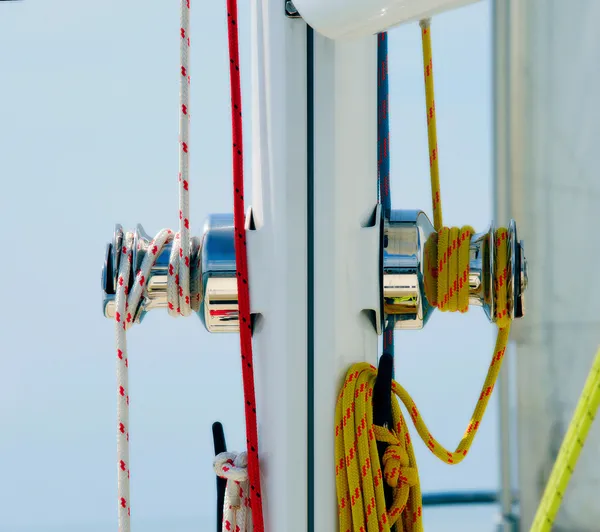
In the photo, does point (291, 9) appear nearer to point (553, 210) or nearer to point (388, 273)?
Result: point (388, 273)

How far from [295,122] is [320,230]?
7 cm

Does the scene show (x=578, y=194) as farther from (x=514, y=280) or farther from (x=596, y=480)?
(x=514, y=280)

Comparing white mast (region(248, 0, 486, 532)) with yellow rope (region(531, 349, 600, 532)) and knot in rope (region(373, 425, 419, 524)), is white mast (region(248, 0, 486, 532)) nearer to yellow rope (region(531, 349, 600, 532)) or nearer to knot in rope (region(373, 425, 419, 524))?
knot in rope (region(373, 425, 419, 524))

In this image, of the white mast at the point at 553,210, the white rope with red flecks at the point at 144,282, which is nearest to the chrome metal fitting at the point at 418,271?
the white rope with red flecks at the point at 144,282

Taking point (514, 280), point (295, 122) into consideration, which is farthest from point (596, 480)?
point (295, 122)

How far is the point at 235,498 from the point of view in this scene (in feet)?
1.94

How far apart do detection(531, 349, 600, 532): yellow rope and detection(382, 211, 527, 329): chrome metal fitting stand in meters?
0.18

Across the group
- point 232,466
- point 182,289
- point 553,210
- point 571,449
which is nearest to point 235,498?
point 232,466

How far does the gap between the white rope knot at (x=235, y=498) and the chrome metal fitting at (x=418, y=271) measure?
13cm

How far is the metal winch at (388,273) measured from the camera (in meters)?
0.57

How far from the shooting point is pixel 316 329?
56 centimetres

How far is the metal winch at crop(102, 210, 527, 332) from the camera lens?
572 millimetres

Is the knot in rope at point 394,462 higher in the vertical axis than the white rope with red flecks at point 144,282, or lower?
lower

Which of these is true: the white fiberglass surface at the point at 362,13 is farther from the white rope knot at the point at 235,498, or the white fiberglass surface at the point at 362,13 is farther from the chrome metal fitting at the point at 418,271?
the white rope knot at the point at 235,498
